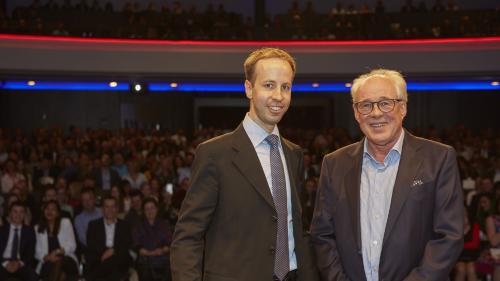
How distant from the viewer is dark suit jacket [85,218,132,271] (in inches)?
307

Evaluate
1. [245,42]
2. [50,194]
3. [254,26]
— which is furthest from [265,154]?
[254,26]

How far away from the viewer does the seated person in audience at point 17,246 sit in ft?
24.5

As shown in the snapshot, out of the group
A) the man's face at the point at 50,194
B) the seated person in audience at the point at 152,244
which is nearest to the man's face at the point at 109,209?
the seated person in audience at the point at 152,244

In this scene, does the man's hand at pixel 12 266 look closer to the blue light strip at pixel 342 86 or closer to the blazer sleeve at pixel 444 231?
the blazer sleeve at pixel 444 231

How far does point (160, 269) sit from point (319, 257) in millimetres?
5144

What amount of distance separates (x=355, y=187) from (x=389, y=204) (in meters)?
0.16

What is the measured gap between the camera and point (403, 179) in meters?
2.88

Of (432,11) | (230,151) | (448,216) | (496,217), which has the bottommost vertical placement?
(496,217)

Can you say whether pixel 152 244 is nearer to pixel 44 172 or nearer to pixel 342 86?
pixel 44 172

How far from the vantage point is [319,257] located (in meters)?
3.04

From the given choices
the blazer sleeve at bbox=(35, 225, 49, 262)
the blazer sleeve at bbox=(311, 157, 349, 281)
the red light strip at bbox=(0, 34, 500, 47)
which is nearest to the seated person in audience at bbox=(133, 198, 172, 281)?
the blazer sleeve at bbox=(35, 225, 49, 262)

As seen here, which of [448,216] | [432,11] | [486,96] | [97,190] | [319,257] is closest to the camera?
[448,216]

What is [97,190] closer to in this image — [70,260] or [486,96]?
[70,260]


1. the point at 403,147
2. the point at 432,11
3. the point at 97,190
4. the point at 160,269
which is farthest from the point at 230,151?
the point at 432,11
